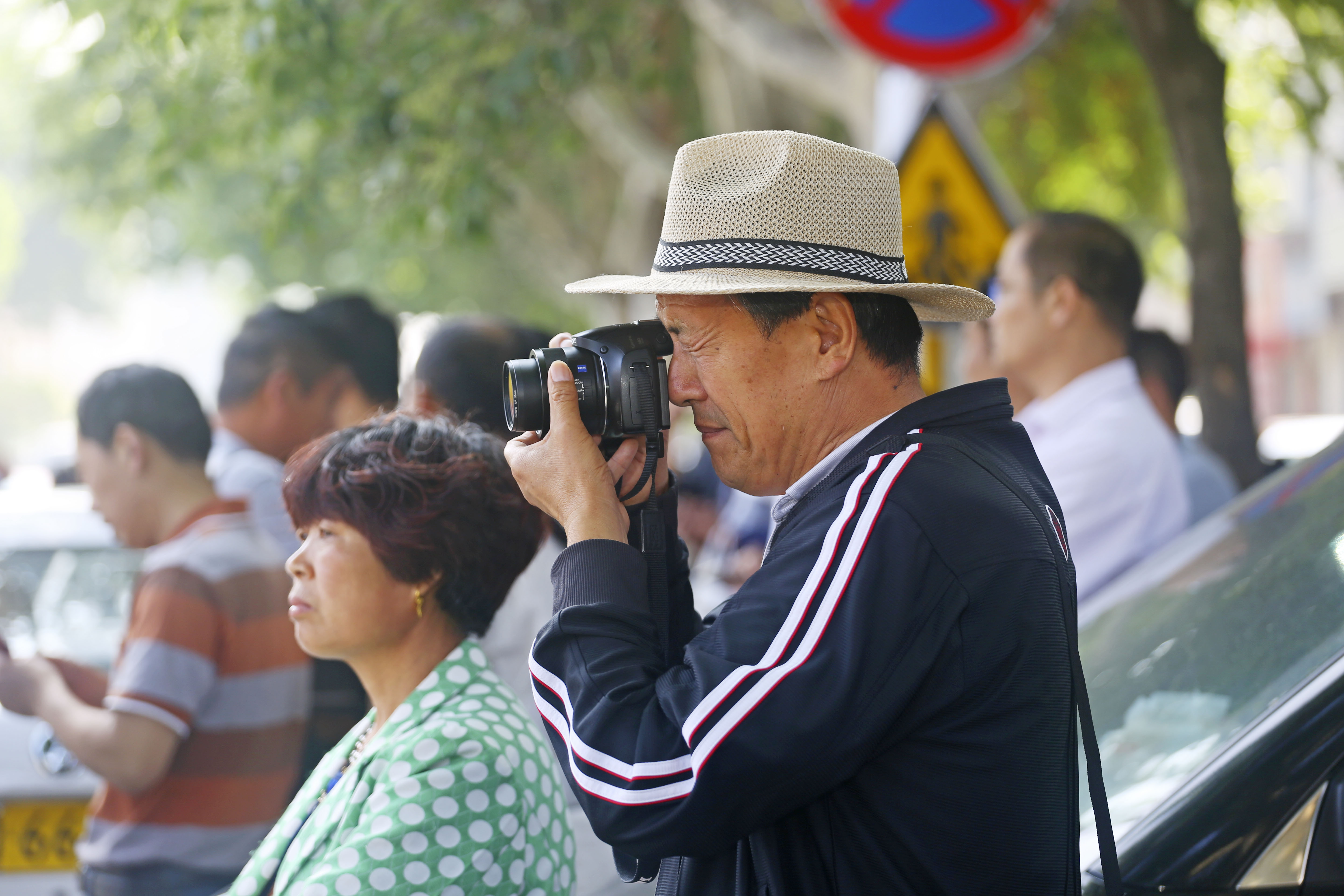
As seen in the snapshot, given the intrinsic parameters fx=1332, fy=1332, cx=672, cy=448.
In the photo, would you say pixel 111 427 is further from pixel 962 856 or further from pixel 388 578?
pixel 962 856

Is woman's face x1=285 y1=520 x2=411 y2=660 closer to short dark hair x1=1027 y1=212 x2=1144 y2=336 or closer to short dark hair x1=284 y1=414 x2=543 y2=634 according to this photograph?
short dark hair x1=284 y1=414 x2=543 y2=634

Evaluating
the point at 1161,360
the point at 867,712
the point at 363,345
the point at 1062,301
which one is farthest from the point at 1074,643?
the point at 1161,360

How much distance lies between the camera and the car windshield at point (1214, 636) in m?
2.09

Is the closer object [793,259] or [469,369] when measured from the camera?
[793,259]

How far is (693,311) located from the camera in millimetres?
1851

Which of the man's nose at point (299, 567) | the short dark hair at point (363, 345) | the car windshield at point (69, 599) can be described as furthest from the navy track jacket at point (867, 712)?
the car windshield at point (69, 599)

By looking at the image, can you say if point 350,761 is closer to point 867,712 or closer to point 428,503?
point 428,503

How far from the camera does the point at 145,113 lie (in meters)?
6.97

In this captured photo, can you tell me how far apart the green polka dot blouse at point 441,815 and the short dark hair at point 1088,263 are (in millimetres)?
2306

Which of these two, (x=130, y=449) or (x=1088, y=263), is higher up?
(x=1088, y=263)

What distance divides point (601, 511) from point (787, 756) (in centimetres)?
47

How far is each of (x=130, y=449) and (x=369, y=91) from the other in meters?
2.54

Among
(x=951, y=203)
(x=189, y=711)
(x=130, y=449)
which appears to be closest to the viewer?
(x=189, y=711)

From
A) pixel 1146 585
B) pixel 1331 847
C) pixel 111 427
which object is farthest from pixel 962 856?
pixel 111 427
